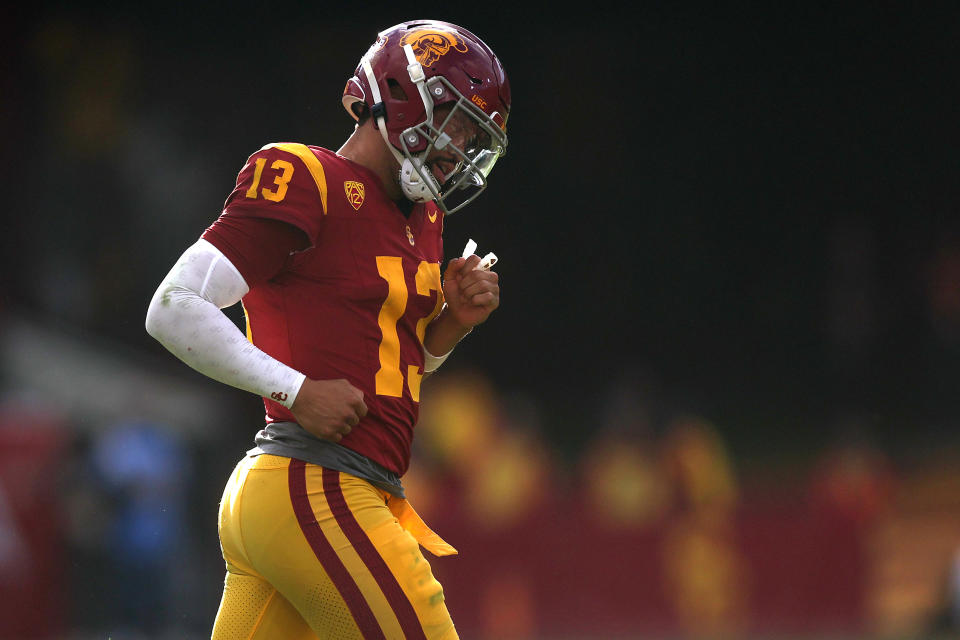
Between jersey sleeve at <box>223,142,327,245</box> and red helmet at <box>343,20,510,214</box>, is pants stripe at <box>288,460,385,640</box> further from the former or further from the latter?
red helmet at <box>343,20,510,214</box>

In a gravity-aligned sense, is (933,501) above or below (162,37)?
below

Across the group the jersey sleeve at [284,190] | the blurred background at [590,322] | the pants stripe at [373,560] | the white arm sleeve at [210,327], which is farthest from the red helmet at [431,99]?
the blurred background at [590,322]

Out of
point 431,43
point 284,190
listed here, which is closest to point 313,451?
point 284,190

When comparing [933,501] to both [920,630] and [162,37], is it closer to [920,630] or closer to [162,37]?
[920,630]

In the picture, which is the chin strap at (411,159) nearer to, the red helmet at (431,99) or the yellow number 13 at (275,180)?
the red helmet at (431,99)

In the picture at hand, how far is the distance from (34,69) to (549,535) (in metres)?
8.41

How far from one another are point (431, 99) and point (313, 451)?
815 mm

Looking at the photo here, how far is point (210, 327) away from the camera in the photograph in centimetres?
248

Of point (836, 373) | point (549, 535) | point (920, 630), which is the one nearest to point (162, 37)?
point (549, 535)

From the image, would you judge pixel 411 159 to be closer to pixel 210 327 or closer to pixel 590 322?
pixel 210 327

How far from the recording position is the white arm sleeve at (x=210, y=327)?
2475 mm

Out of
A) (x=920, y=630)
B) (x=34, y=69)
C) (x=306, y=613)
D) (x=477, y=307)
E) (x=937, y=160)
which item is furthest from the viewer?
(x=937, y=160)

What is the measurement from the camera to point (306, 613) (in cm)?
258

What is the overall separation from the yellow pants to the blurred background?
19.4 ft
